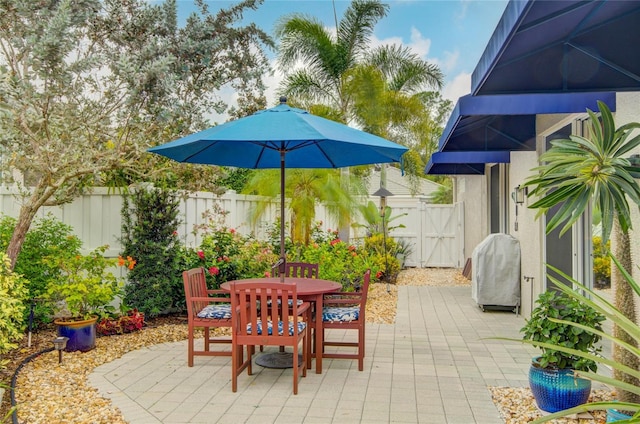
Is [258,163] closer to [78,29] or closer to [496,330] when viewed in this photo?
[78,29]

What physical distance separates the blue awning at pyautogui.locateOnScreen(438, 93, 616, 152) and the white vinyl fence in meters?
3.97

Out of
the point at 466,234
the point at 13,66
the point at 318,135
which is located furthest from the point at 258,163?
the point at 466,234

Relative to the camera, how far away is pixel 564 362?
13.3 ft

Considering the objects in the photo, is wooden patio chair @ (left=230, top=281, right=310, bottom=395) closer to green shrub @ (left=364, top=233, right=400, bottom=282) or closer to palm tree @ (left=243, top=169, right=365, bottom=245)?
palm tree @ (left=243, top=169, right=365, bottom=245)

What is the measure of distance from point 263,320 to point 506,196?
22.4ft

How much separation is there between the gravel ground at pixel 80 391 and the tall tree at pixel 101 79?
1.35 meters

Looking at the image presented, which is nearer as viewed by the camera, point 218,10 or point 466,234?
point 218,10

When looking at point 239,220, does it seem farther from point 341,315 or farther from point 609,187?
point 609,187

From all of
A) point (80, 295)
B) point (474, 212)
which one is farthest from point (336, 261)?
point (474, 212)

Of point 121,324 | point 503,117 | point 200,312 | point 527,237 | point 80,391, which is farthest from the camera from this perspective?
point 527,237

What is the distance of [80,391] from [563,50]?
486 centimetres

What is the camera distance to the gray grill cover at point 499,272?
8469mm

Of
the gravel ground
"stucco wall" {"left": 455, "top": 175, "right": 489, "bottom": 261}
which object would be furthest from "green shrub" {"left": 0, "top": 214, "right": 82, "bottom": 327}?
"stucco wall" {"left": 455, "top": 175, "right": 489, "bottom": 261}

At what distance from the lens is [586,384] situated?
4.12 metres
